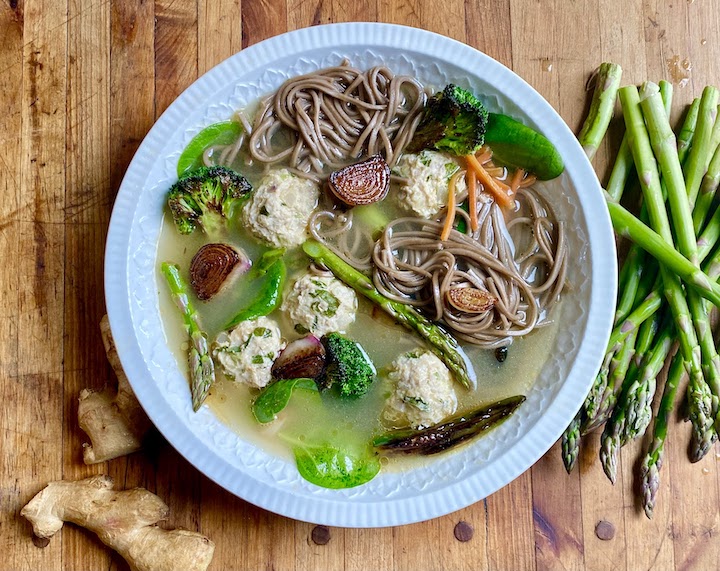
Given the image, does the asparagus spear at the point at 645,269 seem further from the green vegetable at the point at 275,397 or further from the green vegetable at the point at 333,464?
the green vegetable at the point at 275,397

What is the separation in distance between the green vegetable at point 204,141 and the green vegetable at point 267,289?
643 mm

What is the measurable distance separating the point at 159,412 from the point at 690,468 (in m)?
3.13

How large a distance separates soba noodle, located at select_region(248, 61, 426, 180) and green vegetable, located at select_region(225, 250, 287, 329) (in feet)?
1.64

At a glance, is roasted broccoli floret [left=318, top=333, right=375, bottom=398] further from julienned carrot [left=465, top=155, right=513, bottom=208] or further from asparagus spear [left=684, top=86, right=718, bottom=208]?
asparagus spear [left=684, top=86, right=718, bottom=208]

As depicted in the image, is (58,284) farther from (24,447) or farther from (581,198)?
(581,198)

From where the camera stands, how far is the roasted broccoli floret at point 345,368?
355 centimetres

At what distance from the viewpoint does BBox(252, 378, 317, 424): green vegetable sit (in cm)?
356

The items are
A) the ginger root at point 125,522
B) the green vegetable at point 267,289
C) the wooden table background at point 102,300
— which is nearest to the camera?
the green vegetable at point 267,289

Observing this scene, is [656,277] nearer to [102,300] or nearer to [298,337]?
[298,337]

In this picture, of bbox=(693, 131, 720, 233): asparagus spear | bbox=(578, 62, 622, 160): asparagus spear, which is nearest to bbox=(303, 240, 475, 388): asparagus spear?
bbox=(578, 62, 622, 160): asparagus spear

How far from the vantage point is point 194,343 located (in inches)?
144

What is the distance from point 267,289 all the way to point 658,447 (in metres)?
2.45

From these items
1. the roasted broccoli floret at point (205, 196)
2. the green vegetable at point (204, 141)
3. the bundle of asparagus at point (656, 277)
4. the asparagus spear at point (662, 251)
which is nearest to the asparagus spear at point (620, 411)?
the bundle of asparagus at point (656, 277)

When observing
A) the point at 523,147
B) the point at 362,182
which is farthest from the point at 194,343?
the point at 523,147
